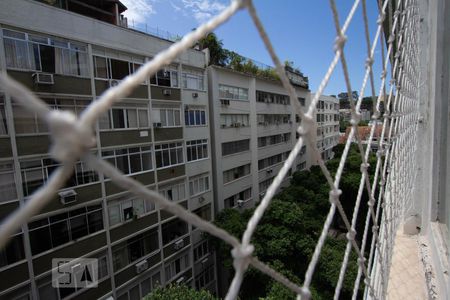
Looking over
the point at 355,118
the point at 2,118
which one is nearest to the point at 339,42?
the point at 355,118

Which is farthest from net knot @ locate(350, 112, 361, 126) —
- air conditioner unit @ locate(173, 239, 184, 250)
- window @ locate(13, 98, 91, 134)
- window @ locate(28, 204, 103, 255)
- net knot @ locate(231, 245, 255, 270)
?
air conditioner unit @ locate(173, 239, 184, 250)

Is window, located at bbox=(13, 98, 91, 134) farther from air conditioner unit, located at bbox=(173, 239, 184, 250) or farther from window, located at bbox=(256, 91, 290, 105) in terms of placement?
window, located at bbox=(256, 91, 290, 105)

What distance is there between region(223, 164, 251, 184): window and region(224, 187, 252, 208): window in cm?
50

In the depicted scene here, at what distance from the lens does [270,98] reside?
956 cm

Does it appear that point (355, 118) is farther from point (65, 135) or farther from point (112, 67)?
point (112, 67)

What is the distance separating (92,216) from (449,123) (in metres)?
4.65

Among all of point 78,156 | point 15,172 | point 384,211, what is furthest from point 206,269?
point 78,156

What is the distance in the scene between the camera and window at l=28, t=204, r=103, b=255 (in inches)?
147

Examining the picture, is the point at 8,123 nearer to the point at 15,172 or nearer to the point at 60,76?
the point at 15,172

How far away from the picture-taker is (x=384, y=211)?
95cm

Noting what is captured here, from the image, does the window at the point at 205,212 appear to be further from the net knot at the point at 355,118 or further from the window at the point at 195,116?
the net knot at the point at 355,118

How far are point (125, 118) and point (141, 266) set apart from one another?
272 cm

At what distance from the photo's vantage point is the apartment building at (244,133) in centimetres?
698

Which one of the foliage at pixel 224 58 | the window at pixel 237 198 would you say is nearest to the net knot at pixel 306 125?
the window at pixel 237 198
